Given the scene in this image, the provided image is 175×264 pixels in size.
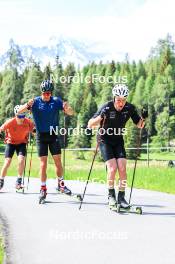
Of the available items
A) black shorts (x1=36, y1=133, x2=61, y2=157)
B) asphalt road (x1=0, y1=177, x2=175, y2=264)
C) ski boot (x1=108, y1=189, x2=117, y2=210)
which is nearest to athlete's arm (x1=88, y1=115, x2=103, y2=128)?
ski boot (x1=108, y1=189, x2=117, y2=210)

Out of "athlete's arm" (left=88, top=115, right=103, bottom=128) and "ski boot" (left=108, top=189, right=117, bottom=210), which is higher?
"athlete's arm" (left=88, top=115, right=103, bottom=128)

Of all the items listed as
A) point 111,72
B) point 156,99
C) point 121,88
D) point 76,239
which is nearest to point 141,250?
point 76,239

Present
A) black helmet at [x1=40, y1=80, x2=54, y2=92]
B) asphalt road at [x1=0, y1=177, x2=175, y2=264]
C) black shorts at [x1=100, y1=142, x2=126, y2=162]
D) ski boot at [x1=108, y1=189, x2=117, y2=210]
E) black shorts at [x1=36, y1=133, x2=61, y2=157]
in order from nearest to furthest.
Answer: asphalt road at [x1=0, y1=177, x2=175, y2=264] → ski boot at [x1=108, y1=189, x2=117, y2=210] → black shorts at [x1=100, y1=142, x2=126, y2=162] → black helmet at [x1=40, y1=80, x2=54, y2=92] → black shorts at [x1=36, y1=133, x2=61, y2=157]

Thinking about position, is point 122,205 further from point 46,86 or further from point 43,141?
point 46,86

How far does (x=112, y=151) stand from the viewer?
11.2 metres

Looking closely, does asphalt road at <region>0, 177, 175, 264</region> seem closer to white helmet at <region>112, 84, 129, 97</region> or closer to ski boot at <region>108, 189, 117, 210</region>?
ski boot at <region>108, 189, 117, 210</region>

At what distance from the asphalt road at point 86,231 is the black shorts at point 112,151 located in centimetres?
98

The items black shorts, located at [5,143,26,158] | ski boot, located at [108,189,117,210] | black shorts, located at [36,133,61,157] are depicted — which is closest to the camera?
ski boot, located at [108,189,117,210]

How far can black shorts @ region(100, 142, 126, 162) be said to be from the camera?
11078 millimetres

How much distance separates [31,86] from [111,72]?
54.3 meters

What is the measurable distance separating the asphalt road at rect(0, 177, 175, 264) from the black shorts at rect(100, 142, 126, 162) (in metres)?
0.98

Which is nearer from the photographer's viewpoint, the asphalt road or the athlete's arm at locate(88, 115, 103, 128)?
the asphalt road

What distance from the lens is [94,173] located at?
20734mm
